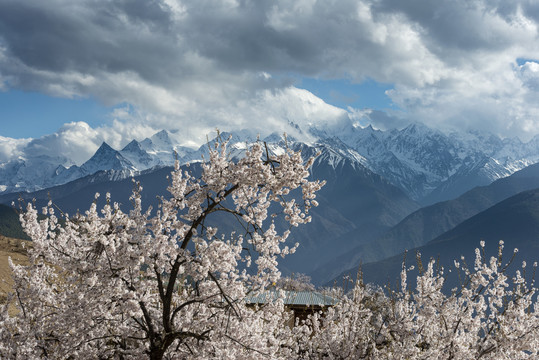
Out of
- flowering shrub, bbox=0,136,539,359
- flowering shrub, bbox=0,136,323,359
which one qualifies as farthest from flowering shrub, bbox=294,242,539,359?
flowering shrub, bbox=0,136,323,359

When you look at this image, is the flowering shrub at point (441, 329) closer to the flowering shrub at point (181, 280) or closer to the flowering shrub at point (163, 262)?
the flowering shrub at point (181, 280)

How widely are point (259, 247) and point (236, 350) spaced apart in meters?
2.60

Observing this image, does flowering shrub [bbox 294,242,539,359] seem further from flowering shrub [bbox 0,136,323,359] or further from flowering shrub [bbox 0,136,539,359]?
flowering shrub [bbox 0,136,323,359]

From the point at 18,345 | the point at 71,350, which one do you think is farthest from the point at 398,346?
the point at 18,345

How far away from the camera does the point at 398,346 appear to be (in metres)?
11.7

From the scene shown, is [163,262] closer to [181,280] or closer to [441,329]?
[181,280]

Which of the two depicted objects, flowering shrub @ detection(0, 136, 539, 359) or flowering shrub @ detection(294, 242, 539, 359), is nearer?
flowering shrub @ detection(0, 136, 539, 359)

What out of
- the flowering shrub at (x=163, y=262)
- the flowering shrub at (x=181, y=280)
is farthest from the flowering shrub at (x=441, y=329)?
the flowering shrub at (x=163, y=262)

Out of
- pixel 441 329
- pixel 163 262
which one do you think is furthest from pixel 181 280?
pixel 441 329

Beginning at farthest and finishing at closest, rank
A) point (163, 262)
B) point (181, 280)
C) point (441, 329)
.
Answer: point (441, 329) → point (181, 280) → point (163, 262)

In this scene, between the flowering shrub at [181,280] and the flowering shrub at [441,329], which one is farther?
A: the flowering shrub at [441,329]

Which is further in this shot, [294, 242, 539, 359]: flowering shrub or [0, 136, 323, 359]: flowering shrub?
[294, 242, 539, 359]: flowering shrub

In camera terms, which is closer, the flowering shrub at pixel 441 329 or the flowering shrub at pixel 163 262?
the flowering shrub at pixel 163 262

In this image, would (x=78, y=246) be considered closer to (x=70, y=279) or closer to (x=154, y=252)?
(x=70, y=279)
